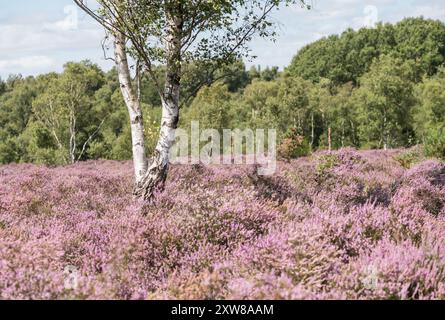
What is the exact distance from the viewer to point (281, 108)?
6275cm

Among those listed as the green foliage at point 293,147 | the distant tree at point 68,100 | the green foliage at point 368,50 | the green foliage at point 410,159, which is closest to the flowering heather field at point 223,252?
the green foliage at point 410,159

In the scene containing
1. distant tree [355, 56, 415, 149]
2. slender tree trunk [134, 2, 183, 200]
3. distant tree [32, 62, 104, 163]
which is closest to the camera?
slender tree trunk [134, 2, 183, 200]

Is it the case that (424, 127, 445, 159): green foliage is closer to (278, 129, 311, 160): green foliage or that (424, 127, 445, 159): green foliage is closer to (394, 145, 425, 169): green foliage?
(394, 145, 425, 169): green foliage

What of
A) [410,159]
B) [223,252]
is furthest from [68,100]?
[223,252]

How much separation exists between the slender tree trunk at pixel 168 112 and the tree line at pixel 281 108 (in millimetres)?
527

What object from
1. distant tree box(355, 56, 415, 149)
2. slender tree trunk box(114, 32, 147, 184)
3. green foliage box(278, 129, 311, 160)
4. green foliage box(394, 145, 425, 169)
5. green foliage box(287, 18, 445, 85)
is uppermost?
green foliage box(287, 18, 445, 85)

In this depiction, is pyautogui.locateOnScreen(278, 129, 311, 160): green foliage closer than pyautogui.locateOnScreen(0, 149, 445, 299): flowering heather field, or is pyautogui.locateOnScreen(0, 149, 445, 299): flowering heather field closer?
pyautogui.locateOnScreen(0, 149, 445, 299): flowering heather field

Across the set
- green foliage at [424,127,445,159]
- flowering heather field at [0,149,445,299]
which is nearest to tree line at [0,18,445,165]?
green foliage at [424,127,445,159]

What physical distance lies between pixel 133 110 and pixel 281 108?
180 ft

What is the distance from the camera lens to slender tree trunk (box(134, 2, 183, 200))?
8453 millimetres

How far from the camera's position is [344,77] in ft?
331

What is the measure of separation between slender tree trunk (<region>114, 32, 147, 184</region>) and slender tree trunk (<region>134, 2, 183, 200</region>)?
329 mm
